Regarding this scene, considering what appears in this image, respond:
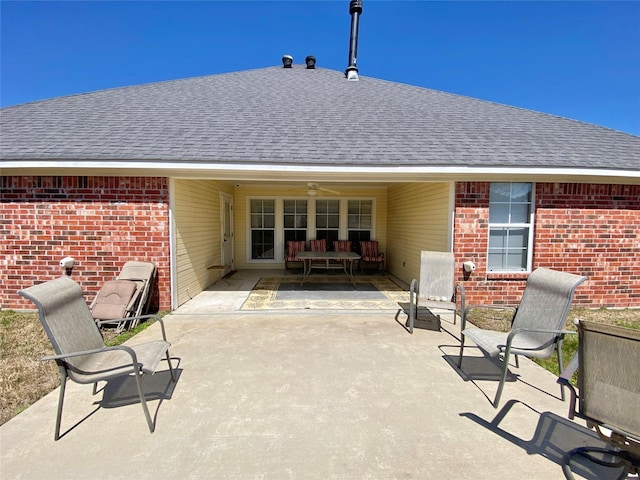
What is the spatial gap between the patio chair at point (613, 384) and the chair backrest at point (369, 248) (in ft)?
25.6

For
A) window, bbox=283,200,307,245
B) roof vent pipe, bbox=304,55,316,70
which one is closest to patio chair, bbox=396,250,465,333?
window, bbox=283,200,307,245

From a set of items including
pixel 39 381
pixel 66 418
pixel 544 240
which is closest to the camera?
pixel 66 418

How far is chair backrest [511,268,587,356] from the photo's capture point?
2887 millimetres

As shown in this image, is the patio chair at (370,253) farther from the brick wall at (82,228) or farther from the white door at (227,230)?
the brick wall at (82,228)

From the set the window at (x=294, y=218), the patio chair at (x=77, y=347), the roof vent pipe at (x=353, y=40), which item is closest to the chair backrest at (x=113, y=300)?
the patio chair at (x=77, y=347)

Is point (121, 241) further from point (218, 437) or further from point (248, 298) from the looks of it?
point (218, 437)

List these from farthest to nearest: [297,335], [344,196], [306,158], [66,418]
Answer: [344,196], [306,158], [297,335], [66,418]

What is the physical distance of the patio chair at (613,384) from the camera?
165 centimetres

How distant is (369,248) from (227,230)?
4.44 m

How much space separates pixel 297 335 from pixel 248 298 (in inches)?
93.2

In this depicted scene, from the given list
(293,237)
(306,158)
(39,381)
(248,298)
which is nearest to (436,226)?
(306,158)

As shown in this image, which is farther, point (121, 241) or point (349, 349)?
point (121, 241)

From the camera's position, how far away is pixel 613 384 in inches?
67.7

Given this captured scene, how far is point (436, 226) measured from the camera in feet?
21.3
